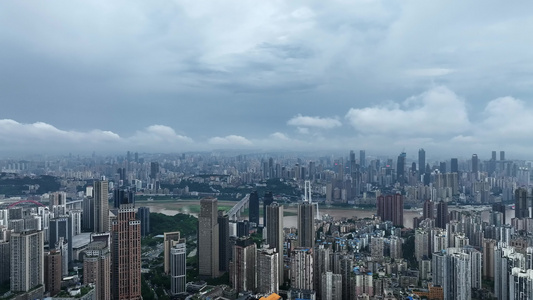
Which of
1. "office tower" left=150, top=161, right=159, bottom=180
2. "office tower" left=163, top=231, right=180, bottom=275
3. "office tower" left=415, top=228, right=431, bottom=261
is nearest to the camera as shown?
"office tower" left=163, top=231, right=180, bottom=275

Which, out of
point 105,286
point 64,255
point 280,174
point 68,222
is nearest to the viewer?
point 105,286

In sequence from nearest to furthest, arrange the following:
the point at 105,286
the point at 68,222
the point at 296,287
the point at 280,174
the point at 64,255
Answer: the point at 105,286 < the point at 296,287 < the point at 64,255 < the point at 68,222 < the point at 280,174

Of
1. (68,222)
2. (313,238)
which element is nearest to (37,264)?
(68,222)

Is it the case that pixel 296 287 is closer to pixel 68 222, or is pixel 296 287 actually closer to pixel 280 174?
pixel 68 222

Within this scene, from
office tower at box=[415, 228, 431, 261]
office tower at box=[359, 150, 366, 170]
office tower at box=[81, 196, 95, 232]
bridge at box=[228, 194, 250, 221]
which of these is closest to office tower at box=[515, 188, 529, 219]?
office tower at box=[415, 228, 431, 261]

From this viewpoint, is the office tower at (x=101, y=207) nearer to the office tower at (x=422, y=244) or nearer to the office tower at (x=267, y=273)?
the office tower at (x=267, y=273)

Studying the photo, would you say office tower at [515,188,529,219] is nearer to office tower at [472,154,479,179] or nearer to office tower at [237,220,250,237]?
office tower at [472,154,479,179]
